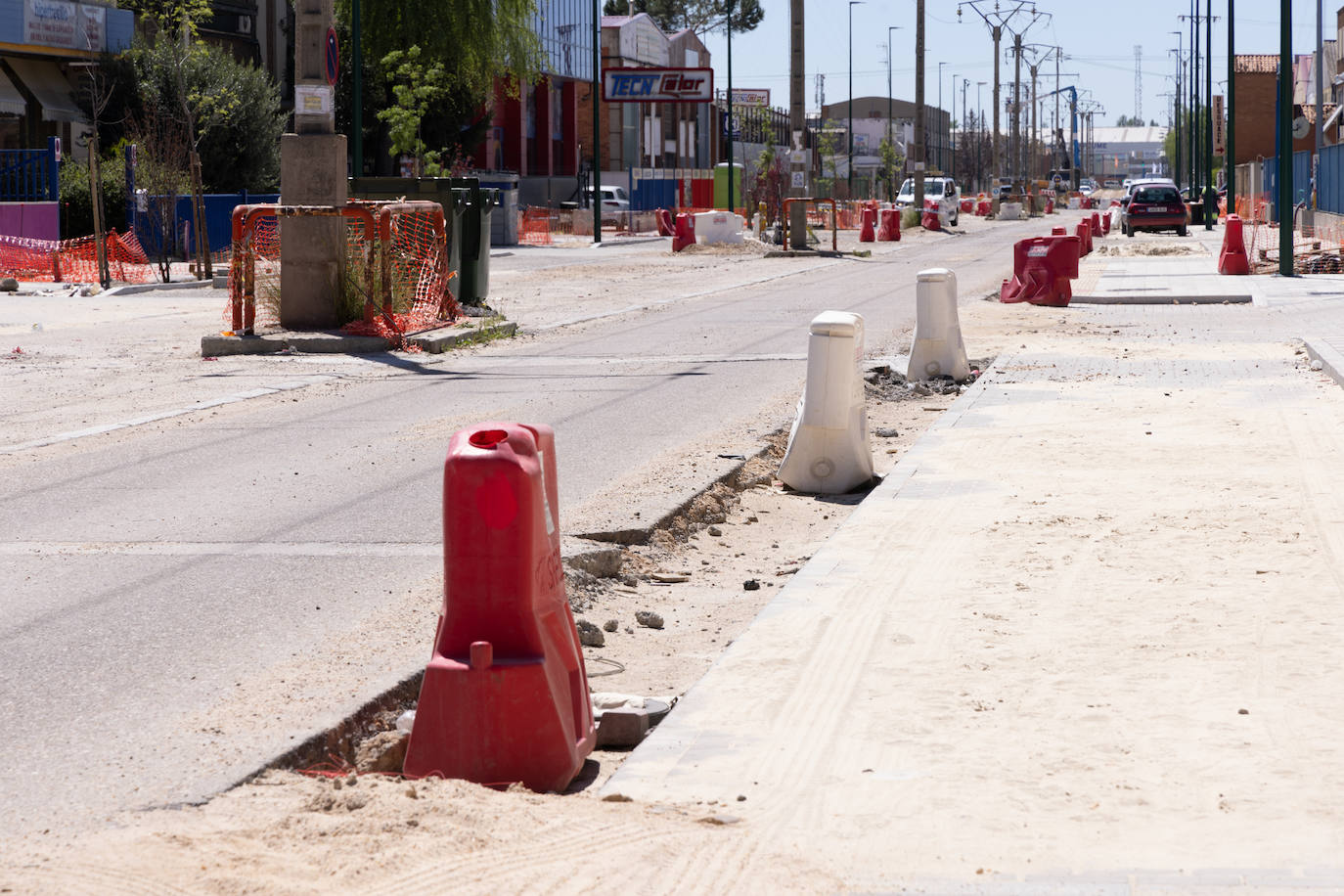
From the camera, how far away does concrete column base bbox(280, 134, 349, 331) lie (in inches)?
690

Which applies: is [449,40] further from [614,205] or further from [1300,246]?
[1300,246]

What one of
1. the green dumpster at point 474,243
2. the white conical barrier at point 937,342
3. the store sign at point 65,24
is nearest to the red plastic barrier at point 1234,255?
the green dumpster at point 474,243

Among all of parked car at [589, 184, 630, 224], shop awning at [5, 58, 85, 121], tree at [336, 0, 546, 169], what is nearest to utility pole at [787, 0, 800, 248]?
tree at [336, 0, 546, 169]

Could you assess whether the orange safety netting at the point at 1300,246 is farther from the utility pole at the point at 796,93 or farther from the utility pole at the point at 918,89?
the utility pole at the point at 918,89

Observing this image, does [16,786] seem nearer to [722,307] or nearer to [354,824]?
[354,824]

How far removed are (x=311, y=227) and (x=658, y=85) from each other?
45414mm

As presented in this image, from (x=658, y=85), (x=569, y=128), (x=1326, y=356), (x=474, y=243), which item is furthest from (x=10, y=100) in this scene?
(x=569, y=128)

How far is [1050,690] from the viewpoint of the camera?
521cm

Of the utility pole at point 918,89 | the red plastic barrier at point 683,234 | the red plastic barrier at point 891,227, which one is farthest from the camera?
the utility pole at point 918,89

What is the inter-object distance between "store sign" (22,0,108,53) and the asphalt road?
95.2ft

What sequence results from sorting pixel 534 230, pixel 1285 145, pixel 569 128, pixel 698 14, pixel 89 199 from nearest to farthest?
pixel 1285 145 < pixel 89 199 < pixel 534 230 < pixel 569 128 < pixel 698 14

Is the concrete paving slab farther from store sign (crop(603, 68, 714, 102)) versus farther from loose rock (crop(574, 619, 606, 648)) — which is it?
store sign (crop(603, 68, 714, 102))

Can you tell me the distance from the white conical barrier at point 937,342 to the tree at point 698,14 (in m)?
115

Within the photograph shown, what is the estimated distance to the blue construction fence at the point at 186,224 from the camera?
32406 mm
